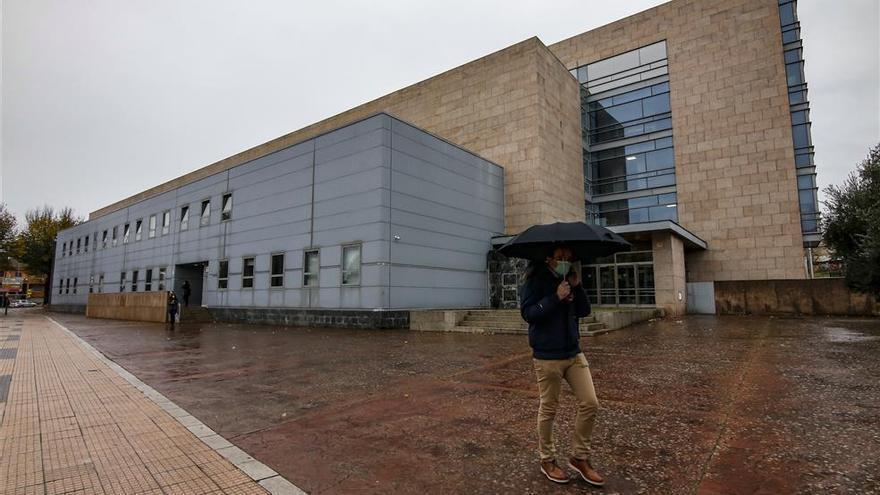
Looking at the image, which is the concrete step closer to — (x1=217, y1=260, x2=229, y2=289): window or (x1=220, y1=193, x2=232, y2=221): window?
(x1=217, y1=260, x2=229, y2=289): window

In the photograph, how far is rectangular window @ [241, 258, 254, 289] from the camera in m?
22.0

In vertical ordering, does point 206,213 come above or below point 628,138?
below

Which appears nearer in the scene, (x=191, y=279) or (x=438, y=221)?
(x=438, y=221)

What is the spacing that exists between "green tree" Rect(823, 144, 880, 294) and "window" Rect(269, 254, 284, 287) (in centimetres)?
2209

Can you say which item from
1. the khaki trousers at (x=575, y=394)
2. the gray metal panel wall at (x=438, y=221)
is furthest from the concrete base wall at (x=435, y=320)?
the khaki trousers at (x=575, y=394)

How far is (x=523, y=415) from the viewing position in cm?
507

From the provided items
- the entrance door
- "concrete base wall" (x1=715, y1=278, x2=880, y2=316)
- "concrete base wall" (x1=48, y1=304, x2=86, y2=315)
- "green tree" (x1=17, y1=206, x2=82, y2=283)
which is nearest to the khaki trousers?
"concrete base wall" (x1=715, y1=278, x2=880, y2=316)

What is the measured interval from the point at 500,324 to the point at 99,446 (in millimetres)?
12912

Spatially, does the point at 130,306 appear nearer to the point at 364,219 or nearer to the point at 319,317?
the point at 319,317

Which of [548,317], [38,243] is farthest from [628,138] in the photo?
[38,243]

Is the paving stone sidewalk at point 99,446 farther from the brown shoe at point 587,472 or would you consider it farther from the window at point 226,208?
the window at point 226,208

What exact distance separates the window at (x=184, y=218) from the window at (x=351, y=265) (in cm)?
1447

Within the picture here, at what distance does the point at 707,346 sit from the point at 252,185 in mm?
20766

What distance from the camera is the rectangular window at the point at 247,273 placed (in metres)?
22.0
